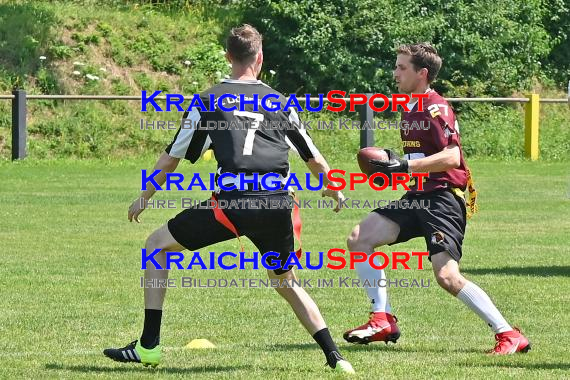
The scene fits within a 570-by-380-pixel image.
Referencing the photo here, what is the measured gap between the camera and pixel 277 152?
679 centimetres

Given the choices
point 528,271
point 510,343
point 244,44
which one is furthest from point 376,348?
point 528,271

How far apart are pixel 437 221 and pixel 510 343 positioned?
2.72 ft

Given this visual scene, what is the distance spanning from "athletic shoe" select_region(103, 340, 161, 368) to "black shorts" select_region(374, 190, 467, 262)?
177cm

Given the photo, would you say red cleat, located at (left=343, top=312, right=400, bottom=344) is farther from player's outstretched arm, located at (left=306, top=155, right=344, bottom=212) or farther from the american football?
player's outstretched arm, located at (left=306, top=155, right=344, bottom=212)

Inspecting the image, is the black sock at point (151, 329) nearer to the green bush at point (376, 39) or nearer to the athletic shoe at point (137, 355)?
the athletic shoe at point (137, 355)

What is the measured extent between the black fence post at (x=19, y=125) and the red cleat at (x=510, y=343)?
1749 centimetres

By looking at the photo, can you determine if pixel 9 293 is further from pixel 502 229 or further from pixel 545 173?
pixel 545 173

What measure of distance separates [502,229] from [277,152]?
881 centimetres

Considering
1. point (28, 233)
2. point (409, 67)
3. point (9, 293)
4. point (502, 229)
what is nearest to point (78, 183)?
point (28, 233)

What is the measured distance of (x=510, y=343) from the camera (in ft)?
24.7

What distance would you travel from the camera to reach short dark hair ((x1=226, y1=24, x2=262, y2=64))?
6.68 meters

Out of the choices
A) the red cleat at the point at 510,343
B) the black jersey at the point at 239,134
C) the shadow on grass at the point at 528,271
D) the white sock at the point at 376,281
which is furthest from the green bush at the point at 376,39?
the black jersey at the point at 239,134

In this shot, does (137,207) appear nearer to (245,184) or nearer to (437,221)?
(245,184)

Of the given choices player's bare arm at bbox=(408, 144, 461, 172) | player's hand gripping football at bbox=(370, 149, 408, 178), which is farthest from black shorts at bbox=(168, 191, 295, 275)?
player's bare arm at bbox=(408, 144, 461, 172)
